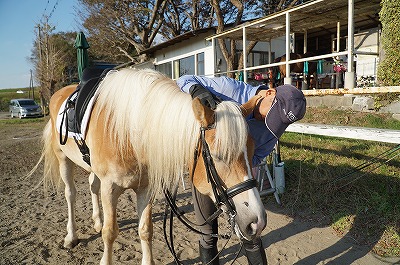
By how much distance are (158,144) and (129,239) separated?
5.66ft

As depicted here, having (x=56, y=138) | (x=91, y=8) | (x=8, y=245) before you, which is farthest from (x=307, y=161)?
(x=91, y=8)

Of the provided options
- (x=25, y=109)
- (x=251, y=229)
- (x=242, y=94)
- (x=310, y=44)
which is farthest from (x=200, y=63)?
(x=25, y=109)

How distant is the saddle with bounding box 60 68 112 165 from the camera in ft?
7.66

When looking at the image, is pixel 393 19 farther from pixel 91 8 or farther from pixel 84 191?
pixel 91 8

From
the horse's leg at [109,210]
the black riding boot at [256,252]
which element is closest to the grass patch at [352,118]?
the black riding boot at [256,252]

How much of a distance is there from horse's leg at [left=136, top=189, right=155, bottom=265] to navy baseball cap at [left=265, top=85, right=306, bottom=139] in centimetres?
121

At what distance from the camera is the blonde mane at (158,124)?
1460mm

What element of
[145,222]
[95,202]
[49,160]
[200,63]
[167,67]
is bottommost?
[95,202]

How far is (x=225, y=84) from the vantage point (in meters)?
2.07

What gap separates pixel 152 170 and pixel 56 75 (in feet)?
62.2

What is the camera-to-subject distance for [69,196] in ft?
10.3

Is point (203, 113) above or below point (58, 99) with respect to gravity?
below

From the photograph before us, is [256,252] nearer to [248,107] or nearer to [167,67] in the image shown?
[248,107]

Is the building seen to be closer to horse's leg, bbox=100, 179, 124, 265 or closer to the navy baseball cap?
the navy baseball cap
